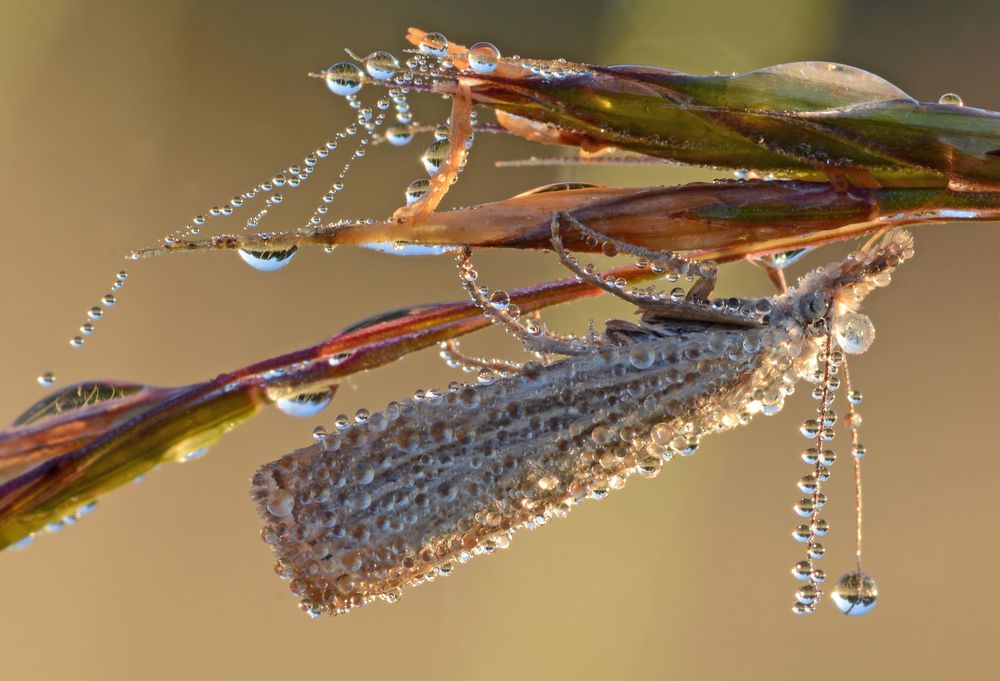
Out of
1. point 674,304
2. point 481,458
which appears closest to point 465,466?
point 481,458

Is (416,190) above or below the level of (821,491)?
above

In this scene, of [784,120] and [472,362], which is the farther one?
[472,362]

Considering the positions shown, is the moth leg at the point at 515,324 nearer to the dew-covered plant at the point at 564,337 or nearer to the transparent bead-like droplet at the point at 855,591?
the dew-covered plant at the point at 564,337

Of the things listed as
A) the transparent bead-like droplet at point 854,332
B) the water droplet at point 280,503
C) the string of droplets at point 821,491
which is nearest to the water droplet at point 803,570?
the string of droplets at point 821,491

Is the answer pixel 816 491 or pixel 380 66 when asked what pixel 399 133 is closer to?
pixel 380 66

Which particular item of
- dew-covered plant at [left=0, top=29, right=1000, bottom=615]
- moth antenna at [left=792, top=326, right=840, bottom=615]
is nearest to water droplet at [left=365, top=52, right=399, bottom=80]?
dew-covered plant at [left=0, top=29, right=1000, bottom=615]

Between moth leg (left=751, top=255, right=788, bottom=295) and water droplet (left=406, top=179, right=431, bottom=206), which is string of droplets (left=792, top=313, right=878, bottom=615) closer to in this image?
moth leg (left=751, top=255, right=788, bottom=295)

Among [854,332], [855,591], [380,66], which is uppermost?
[380,66]
